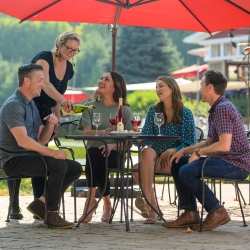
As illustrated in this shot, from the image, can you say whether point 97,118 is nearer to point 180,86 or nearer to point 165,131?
point 165,131

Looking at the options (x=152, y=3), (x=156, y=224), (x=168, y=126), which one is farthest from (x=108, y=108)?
(x=152, y=3)

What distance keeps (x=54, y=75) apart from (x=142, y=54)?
180 feet

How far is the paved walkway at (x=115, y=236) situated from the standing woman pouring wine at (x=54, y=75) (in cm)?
32

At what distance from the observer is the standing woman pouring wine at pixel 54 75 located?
22.3ft

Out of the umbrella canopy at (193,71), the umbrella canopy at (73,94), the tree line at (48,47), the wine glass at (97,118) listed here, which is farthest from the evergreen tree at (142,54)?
the wine glass at (97,118)

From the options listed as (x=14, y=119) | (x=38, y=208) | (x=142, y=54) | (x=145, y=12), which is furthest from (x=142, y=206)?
(x=142, y=54)

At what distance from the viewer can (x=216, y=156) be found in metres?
6.04

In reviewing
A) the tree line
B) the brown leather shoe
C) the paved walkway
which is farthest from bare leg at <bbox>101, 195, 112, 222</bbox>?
the tree line

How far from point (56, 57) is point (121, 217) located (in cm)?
158

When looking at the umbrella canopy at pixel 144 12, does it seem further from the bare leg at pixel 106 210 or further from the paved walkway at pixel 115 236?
the paved walkway at pixel 115 236

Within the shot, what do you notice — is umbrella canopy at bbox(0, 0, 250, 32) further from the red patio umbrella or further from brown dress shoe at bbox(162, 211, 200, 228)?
brown dress shoe at bbox(162, 211, 200, 228)

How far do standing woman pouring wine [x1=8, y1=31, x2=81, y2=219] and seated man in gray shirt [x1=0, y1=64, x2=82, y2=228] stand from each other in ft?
1.80

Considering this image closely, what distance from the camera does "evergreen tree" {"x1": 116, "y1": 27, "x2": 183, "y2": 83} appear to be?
61.4m

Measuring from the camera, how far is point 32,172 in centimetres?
600
